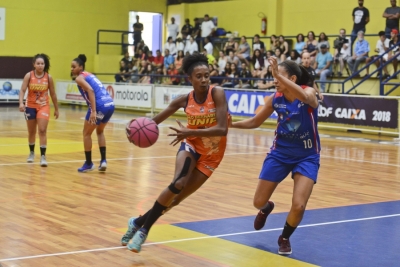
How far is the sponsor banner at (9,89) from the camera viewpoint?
91.9 feet

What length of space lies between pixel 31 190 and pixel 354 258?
16.0ft

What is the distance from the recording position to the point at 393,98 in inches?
682

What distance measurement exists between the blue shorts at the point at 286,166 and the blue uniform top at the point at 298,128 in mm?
47

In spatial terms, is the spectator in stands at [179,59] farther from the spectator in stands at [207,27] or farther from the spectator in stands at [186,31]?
the spectator in stands at [207,27]

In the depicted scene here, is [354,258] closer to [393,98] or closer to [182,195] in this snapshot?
[182,195]

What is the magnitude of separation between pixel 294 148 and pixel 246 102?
1456 cm

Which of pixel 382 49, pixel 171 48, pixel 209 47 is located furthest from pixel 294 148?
pixel 171 48

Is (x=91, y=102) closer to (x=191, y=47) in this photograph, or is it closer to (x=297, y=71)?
(x=297, y=71)

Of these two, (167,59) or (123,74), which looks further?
(123,74)

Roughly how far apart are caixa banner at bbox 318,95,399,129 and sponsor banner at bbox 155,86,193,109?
538 centimetres

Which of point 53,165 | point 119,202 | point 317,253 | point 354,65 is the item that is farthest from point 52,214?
point 354,65

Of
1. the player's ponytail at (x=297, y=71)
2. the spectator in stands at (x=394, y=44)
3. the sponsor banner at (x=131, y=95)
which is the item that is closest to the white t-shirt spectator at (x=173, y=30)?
the sponsor banner at (x=131, y=95)

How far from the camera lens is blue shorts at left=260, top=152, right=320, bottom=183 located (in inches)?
242

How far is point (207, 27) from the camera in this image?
2792cm
